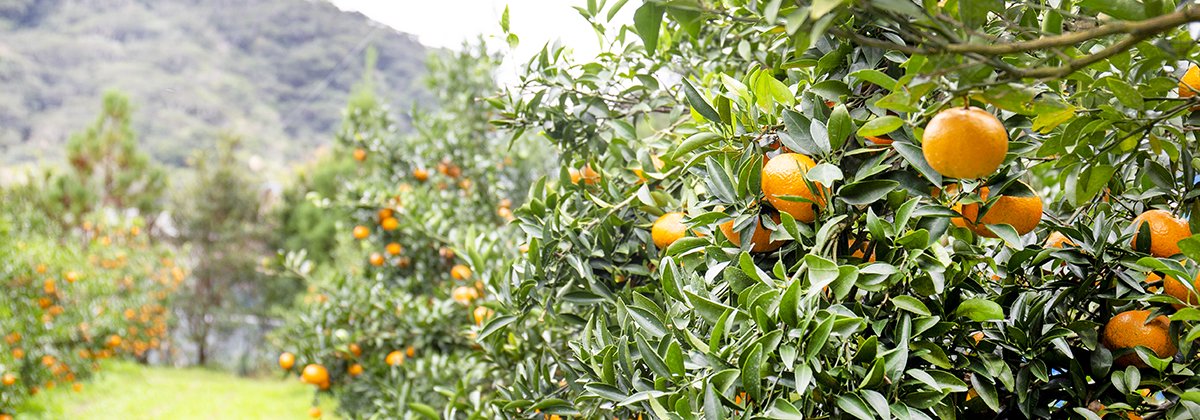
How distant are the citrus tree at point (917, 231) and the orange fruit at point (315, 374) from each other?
133 cm

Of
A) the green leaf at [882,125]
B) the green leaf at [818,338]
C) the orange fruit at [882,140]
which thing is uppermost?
the green leaf at [882,125]

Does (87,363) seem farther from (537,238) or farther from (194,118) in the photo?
(194,118)

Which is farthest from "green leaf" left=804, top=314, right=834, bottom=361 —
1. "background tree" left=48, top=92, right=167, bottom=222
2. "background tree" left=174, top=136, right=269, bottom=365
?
"background tree" left=48, top=92, right=167, bottom=222

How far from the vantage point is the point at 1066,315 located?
2.09 ft

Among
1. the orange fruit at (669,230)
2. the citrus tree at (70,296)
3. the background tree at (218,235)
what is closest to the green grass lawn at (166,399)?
the citrus tree at (70,296)

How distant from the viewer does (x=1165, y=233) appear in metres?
0.64

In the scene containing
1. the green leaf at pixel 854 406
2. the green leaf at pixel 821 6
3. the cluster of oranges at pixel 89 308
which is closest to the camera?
the green leaf at pixel 821 6

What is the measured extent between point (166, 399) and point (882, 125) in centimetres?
651

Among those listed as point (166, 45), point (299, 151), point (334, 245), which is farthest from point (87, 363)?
point (166, 45)

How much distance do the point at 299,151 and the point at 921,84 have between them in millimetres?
16214

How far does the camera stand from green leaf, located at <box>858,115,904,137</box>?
459 millimetres

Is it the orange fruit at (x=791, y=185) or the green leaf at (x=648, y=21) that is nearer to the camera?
the green leaf at (x=648, y=21)

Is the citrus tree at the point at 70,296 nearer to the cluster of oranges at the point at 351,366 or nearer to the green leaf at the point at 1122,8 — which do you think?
the cluster of oranges at the point at 351,366

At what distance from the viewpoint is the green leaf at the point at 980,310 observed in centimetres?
51
